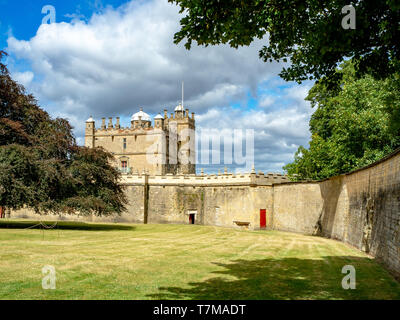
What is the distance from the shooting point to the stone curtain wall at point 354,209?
1321 cm

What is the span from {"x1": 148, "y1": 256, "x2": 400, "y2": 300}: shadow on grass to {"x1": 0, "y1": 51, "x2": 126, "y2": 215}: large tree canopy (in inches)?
657

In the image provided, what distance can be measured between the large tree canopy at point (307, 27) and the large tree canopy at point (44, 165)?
61.5 ft

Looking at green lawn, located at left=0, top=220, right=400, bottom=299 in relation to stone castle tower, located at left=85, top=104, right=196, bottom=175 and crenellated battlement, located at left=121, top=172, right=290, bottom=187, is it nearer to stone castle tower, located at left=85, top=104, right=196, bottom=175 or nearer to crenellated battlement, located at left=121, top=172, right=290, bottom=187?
crenellated battlement, located at left=121, top=172, right=290, bottom=187

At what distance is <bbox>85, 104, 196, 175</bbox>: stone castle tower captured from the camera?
6328cm

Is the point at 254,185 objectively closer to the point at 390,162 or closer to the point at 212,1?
A: the point at 390,162

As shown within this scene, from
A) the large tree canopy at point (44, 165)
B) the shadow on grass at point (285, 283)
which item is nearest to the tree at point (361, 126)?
the shadow on grass at point (285, 283)

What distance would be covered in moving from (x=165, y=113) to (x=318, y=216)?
141 ft

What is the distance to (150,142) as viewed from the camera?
63.6 m

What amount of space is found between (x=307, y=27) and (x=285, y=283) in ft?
23.2

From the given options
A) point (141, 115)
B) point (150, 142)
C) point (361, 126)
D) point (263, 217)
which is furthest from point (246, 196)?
point (141, 115)

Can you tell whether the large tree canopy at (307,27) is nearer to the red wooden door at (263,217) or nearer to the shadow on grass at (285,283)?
the shadow on grass at (285,283)

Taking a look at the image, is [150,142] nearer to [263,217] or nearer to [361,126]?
[263,217]
